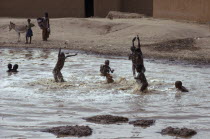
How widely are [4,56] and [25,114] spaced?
10041 millimetres

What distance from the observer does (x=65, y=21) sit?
28281mm

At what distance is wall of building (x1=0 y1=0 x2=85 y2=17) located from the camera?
3119cm

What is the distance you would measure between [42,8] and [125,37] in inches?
306

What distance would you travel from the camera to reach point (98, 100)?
41.7 feet

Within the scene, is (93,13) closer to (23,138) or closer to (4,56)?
(4,56)

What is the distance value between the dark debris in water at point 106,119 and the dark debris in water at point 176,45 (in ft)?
37.3

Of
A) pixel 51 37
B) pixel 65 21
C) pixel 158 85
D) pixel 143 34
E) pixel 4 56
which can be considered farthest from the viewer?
pixel 65 21

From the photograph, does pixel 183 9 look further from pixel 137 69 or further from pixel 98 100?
pixel 98 100

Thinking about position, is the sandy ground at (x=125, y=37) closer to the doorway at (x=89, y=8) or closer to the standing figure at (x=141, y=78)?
the doorway at (x=89, y=8)

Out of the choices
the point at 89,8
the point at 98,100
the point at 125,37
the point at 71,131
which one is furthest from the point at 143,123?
the point at 89,8


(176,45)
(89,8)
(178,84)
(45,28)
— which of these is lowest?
(178,84)

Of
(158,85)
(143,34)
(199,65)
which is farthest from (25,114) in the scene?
(143,34)

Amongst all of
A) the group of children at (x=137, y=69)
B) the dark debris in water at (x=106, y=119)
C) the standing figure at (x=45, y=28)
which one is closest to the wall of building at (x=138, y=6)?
the standing figure at (x=45, y=28)

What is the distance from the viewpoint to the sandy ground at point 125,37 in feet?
71.3
